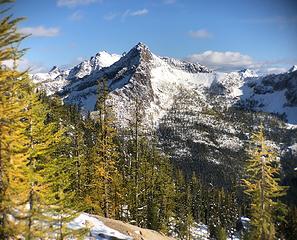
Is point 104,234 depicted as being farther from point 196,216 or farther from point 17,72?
point 196,216

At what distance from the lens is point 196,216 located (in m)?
110

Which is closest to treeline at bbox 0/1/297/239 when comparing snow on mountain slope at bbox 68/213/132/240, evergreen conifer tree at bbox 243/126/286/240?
evergreen conifer tree at bbox 243/126/286/240

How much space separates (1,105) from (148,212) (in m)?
39.8

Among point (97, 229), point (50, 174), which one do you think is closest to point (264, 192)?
point (97, 229)

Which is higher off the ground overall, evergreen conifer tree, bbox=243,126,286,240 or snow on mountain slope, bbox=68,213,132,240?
A: evergreen conifer tree, bbox=243,126,286,240

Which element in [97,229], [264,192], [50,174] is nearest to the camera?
[50,174]

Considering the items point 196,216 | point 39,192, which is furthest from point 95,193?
point 196,216

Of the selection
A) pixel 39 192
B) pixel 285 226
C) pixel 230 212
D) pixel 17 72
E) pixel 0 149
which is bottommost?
pixel 230 212

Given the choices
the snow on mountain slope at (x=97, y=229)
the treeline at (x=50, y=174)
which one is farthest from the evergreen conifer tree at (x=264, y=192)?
the snow on mountain slope at (x=97, y=229)

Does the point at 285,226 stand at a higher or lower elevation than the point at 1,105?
lower

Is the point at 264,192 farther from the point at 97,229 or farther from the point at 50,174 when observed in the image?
the point at 50,174

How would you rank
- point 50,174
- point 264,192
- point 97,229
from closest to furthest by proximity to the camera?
point 50,174 < point 264,192 < point 97,229

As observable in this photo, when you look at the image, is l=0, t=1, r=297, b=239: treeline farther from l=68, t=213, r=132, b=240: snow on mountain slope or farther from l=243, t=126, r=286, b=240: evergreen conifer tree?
l=68, t=213, r=132, b=240: snow on mountain slope

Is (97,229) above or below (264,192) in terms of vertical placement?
below
